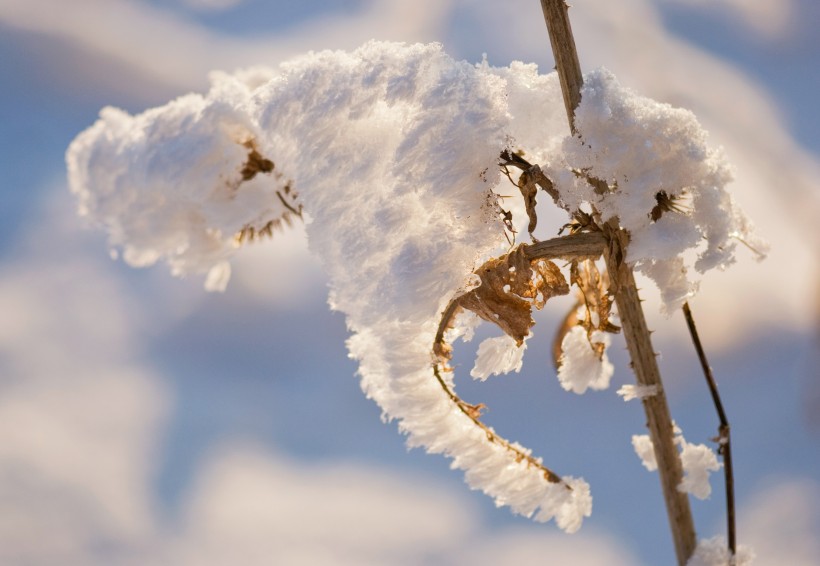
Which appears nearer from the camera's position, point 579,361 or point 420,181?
point 420,181

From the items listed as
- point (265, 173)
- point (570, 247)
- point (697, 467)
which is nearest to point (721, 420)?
point (697, 467)

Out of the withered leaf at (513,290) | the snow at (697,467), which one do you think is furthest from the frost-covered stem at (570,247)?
the snow at (697,467)

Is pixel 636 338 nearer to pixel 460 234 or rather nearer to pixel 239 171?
pixel 460 234

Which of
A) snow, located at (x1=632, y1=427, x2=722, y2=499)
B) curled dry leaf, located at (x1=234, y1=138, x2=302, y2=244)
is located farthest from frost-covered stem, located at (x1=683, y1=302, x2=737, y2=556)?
curled dry leaf, located at (x1=234, y1=138, x2=302, y2=244)

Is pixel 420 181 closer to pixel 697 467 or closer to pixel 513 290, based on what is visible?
pixel 513 290

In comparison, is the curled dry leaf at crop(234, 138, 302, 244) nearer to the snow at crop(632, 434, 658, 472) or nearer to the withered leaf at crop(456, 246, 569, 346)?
the withered leaf at crop(456, 246, 569, 346)

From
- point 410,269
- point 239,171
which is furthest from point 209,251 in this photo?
point 410,269

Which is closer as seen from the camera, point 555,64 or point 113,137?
point 555,64

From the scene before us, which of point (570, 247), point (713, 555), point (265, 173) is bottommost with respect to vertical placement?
point (713, 555)
